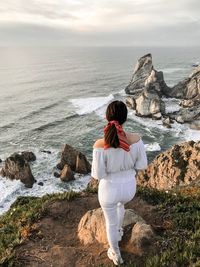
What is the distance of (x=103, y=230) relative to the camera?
9.98 meters

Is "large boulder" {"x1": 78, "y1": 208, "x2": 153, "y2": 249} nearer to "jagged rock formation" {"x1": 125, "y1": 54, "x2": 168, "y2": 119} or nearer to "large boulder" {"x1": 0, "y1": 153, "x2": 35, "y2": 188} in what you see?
"large boulder" {"x1": 0, "y1": 153, "x2": 35, "y2": 188}

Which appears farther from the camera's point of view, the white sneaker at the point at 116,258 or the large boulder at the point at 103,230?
the large boulder at the point at 103,230

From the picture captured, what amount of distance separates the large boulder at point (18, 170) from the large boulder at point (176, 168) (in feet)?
45.8

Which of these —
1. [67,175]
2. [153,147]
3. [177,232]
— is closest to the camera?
[177,232]

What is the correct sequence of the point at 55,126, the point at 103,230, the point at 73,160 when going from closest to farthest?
1. the point at 103,230
2. the point at 73,160
3. the point at 55,126

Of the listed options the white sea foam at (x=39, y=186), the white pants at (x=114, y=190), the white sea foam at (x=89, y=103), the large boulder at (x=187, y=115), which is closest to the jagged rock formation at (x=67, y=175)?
the white sea foam at (x=39, y=186)

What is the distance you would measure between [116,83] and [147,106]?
137ft

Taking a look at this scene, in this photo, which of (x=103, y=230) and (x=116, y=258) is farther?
(x=103, y=230)

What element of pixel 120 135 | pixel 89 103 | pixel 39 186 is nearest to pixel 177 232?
pixel 120 135

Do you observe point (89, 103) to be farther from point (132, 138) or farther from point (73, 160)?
point (132, 138)

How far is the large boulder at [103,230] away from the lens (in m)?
9.52

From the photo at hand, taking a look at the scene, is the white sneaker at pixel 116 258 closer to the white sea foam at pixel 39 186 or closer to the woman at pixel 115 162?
the woman at pixel 115 162

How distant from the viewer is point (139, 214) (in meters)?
11.8

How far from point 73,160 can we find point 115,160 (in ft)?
109
